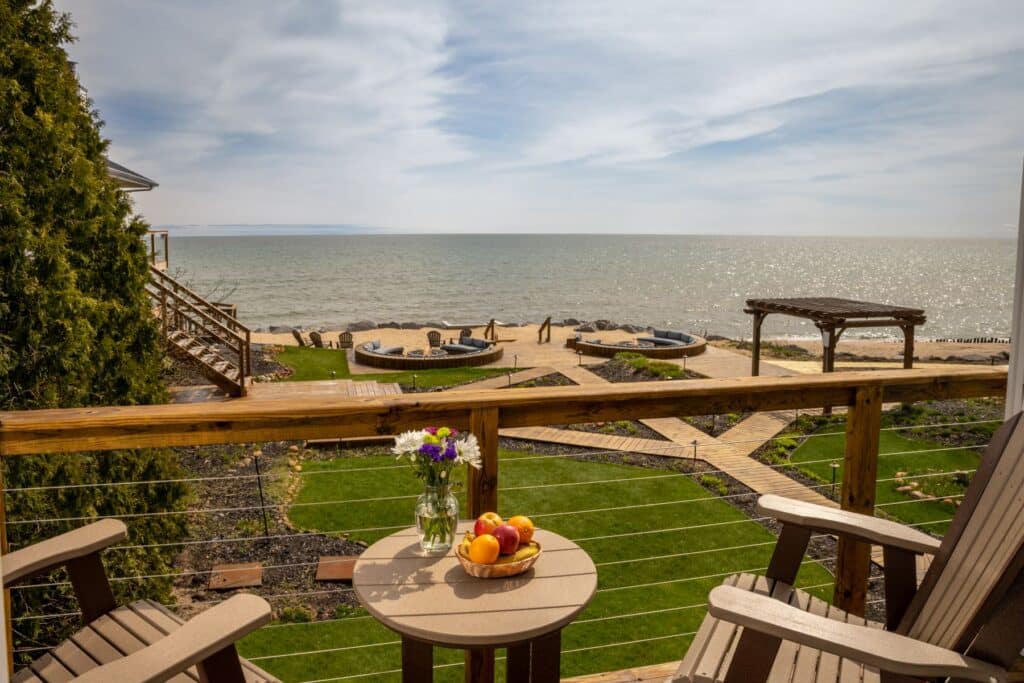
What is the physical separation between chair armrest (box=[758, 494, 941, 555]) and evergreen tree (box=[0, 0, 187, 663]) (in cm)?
347

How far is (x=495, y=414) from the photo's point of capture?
2.08m

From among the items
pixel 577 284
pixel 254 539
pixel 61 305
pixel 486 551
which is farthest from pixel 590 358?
pixel 577 284

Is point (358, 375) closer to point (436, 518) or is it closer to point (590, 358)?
point (590, 358)

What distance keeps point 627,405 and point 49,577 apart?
339 cm

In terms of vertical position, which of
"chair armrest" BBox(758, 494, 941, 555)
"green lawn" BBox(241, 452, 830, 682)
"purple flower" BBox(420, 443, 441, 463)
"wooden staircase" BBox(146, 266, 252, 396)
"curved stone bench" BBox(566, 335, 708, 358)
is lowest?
"green lawn" BBox(241, 452, 830, 682)

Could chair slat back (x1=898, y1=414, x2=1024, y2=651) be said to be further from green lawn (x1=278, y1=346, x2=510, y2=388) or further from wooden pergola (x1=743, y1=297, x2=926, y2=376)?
green lawn (x1=278, y1=346, x2=510, y2=388)

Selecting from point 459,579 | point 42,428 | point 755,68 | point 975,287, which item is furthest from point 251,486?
point 975,287

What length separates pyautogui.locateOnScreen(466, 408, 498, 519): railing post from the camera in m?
2.07

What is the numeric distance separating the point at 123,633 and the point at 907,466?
8.91 meters

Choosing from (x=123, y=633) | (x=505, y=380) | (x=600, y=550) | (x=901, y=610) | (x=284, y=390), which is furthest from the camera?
(x=505, y=380)

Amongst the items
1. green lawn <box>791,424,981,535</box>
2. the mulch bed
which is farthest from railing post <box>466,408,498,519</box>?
green lawn <box>791,424,981,535</box>

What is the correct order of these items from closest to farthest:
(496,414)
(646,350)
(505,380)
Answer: (496,414) → (505,380) → (646,350)

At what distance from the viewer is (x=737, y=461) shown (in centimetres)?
899

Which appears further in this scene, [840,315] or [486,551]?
[840,315]
